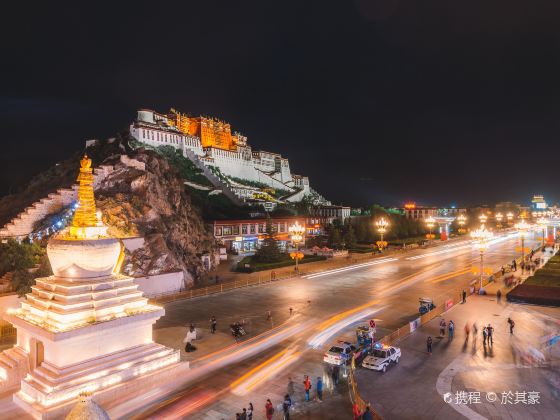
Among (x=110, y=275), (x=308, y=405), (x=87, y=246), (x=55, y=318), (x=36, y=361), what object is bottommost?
(x=308, y=405)

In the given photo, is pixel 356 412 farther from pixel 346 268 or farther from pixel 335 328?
pixel 346 268

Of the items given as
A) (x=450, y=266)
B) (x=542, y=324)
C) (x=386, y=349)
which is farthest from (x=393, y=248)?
(x=386, y=349)

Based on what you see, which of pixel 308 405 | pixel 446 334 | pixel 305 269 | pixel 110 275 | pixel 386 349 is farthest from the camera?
pixel 305 269

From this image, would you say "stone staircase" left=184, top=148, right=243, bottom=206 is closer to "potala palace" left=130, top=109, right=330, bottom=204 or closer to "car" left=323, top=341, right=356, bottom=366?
"potala palace" left=130, top=109, right=330, bottom=204

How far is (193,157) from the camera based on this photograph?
92312 mm

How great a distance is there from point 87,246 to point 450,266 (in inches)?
1505

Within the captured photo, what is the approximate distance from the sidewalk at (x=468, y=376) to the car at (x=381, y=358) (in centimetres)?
24

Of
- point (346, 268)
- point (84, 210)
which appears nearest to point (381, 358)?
point (84, 210)

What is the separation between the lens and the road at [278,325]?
518 inches

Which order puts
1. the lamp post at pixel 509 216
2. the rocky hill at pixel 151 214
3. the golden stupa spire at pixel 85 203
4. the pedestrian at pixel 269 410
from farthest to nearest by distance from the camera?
1. the lamp post at pixel 509 216
2. the rocky hill at pixel 151 214
3. the golden stupa spire at pixel 85 203
4. the pedestrian at pixel 269 410

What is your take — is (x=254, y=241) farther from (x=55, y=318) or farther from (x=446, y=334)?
(x=55, y=318)

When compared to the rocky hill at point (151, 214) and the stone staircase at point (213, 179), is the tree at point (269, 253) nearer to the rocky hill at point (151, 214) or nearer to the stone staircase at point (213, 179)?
the rocky hill at point (151, 214)

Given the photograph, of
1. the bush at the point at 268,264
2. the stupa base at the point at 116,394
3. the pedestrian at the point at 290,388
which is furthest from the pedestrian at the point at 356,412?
the bush at the point at 268,264

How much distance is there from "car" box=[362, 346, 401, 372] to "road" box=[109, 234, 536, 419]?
69.4 inches
